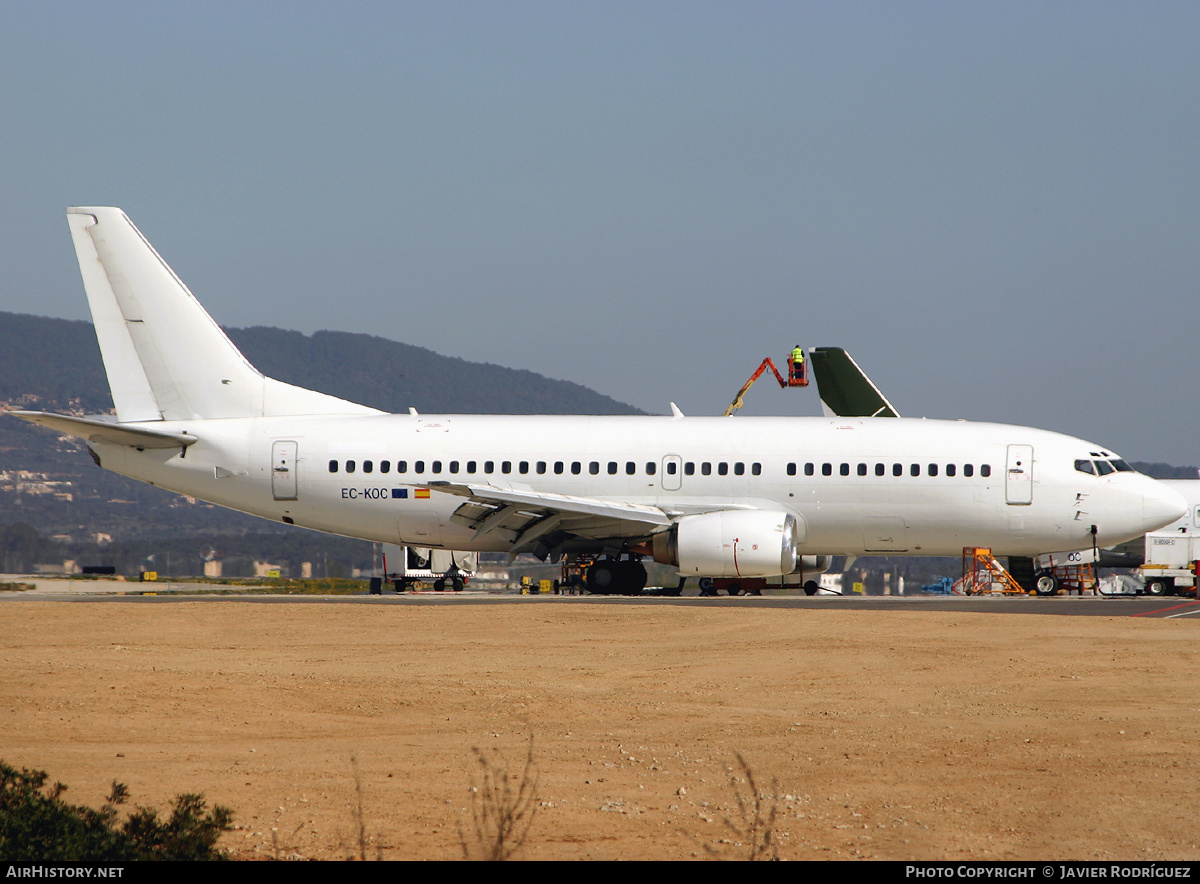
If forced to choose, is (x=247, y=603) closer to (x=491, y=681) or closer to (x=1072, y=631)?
(x=491, y=681)

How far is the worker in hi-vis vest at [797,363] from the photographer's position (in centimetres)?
4875

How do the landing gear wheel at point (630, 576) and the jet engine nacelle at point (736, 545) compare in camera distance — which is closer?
the jet engine nacelle at point (736, 545)

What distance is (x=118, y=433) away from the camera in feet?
85.3

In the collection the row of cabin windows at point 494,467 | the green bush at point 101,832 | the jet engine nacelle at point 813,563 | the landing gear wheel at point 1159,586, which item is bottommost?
the green bush at point 101,832

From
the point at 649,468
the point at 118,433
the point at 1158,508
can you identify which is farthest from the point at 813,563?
the point at 118,433

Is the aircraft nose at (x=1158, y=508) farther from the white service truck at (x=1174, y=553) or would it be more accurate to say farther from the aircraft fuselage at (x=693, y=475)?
the white service truck at (x=1174, y=553)

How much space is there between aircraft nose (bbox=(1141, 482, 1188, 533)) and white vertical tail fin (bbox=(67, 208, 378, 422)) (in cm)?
1944

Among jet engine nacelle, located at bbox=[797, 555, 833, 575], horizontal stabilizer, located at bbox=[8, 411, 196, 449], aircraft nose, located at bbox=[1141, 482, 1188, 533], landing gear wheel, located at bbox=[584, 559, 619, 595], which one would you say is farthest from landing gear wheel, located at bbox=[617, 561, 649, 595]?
aircraft nose, located at bbox=[1141, 482, 1188, 533]

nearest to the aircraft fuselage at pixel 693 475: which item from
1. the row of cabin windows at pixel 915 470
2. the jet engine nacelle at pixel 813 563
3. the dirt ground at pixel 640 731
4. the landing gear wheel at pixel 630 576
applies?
the row of cabin windows at pixel 915 470

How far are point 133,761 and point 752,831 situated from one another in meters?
4.83

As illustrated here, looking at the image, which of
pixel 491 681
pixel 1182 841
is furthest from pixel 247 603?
pixel 1182 841

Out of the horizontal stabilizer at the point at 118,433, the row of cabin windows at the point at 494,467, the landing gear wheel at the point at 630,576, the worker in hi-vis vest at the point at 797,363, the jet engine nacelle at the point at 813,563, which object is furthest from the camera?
the worker in hi-vis vest at the point at 797,363

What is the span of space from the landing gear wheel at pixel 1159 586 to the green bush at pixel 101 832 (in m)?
36.4

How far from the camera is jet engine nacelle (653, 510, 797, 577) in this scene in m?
24.5
